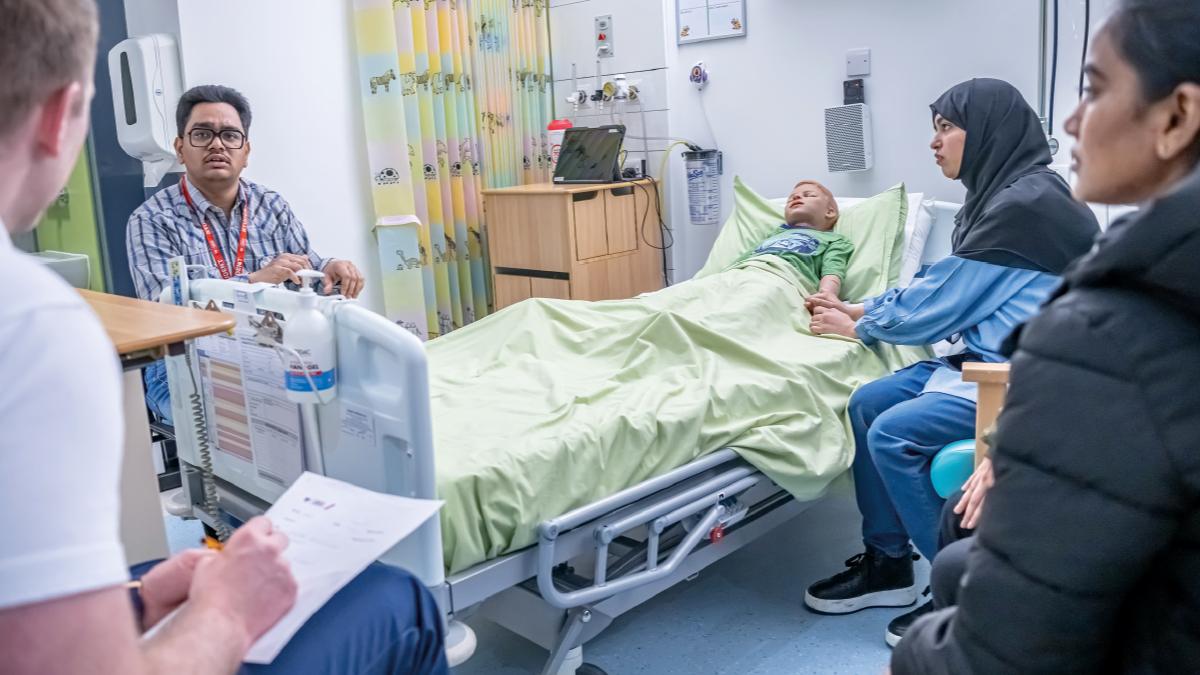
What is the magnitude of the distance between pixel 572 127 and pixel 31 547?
4220mm

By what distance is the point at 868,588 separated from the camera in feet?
8.00

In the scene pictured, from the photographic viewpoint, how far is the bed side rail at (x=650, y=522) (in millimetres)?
1828

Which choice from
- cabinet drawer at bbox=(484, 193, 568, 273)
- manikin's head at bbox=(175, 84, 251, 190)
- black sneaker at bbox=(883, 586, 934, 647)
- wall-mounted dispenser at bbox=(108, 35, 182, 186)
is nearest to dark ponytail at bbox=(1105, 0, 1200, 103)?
black sneaker at bbox=(883, 586, 934, 647)

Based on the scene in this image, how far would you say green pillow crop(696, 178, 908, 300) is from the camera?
3.34 metres

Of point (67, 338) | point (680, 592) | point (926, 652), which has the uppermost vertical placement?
point (67, 338)

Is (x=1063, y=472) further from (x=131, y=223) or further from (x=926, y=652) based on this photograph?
(x=131, y=223)

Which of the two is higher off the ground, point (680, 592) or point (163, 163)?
point (163, 163)

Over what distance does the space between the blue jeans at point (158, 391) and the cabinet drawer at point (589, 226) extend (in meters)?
2.05

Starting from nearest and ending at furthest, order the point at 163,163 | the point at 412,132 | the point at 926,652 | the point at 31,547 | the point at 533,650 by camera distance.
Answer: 1. the point at 31,547
2. the point at 926,652
3. the point at 533,650
4. the point at 163,163
5. the point at 412,132

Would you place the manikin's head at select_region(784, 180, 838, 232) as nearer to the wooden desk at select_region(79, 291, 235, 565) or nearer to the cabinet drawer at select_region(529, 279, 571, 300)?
the cabinet drawer at select_region(529, 279, 571, 300)

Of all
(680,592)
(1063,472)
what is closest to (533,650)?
(680,592)

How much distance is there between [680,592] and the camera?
257cm

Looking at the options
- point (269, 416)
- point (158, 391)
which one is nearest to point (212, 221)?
point (158, 391)

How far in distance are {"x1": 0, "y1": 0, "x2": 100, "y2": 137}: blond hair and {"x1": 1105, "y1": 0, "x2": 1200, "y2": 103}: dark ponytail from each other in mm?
936
